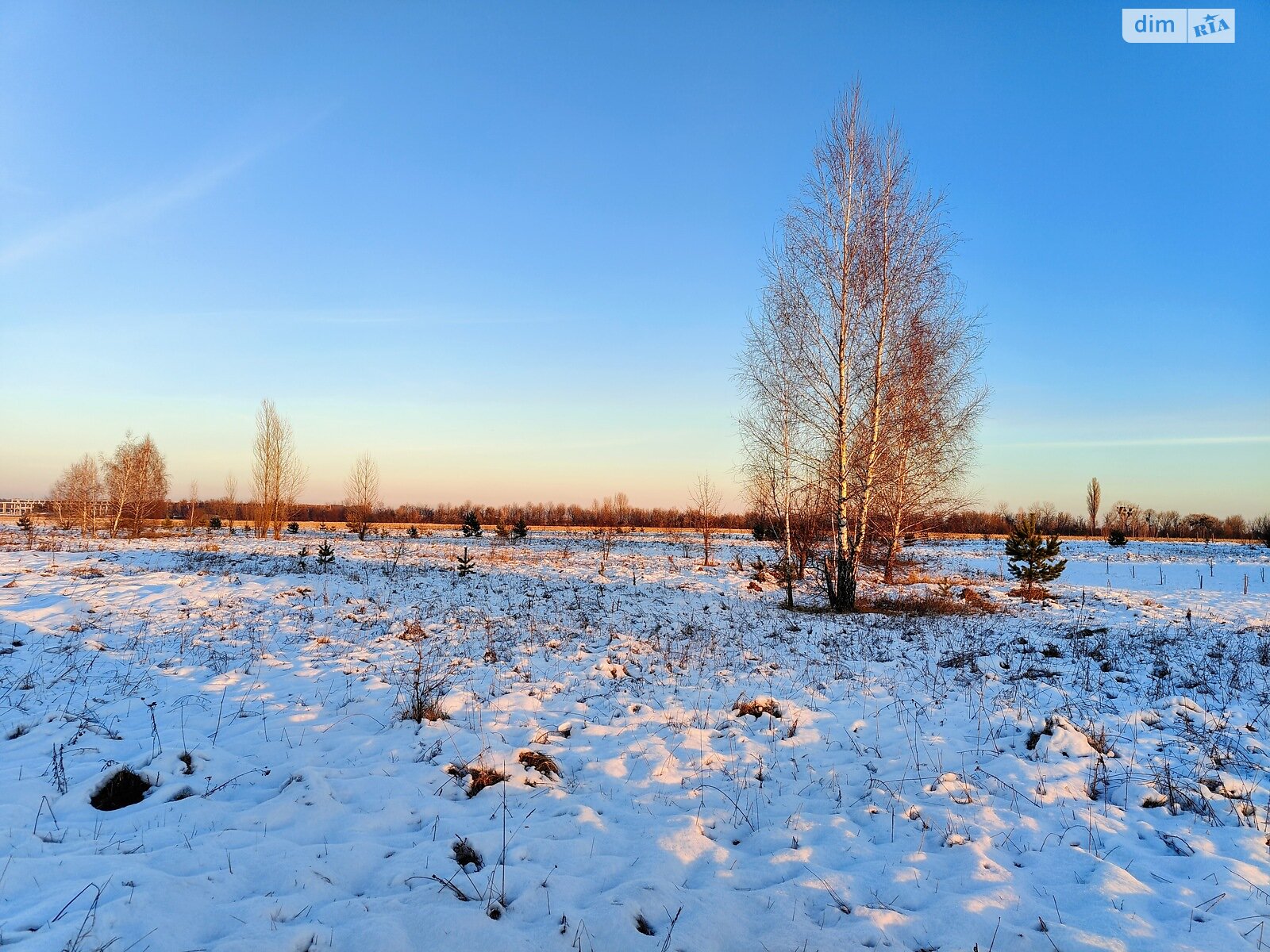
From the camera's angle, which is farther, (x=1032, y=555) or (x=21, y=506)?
(x=21, y=506)

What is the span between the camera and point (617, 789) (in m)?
4.82

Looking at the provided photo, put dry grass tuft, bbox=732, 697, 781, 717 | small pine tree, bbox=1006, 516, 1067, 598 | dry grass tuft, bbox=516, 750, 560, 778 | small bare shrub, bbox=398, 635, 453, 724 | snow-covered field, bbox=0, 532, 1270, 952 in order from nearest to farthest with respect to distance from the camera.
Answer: snow-covered field, bbox=0, 532, 1270, 952 < dry grass tuft, bbox=516, 750, 560, 778 < small bare shrub, bbox=398, 635, 453, 724 < dry grass tuft, bbox=732, 697, 781, 717 < small pine tree, bbox=1006, 516, 1067, 598

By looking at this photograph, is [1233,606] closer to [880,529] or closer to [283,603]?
[880,529]

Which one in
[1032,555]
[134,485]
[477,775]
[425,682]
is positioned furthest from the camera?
[134,485]

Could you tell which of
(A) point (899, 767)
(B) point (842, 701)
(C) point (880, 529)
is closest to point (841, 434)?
(C) point (880, 529)

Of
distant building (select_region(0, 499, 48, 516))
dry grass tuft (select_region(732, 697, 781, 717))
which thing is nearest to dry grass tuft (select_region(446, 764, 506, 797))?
dry grass tuft (select_region(732, 697, 781, 717))

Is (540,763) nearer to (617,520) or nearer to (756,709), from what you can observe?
(756,709)

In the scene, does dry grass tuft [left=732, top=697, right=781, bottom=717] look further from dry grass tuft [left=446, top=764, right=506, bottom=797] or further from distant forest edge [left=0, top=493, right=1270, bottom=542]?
distant forest edge [left=0, top=493, right=1270, bottom=542]

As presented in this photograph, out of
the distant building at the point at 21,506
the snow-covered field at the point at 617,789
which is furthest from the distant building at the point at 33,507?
the snow-covered field at the point at 617,789

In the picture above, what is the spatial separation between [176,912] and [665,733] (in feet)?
13.1

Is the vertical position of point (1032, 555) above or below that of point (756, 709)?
above

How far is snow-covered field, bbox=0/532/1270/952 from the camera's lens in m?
3.13

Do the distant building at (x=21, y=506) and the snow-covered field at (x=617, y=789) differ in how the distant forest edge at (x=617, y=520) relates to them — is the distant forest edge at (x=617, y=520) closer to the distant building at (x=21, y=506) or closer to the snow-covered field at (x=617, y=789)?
the distant building at (x=21, y=506)

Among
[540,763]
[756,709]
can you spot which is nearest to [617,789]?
[540,763]
